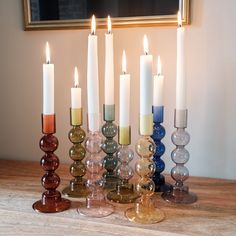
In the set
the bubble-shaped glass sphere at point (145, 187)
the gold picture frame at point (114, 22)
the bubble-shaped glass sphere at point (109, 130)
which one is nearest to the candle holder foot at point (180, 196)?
the bubble-shaped glass sphere at point (145, 187)

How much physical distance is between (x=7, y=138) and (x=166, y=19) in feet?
2.25

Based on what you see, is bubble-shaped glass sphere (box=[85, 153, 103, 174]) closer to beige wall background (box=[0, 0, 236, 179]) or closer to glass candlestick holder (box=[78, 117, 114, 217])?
glass candlestick holder (box=[78, 117, 114, 217])

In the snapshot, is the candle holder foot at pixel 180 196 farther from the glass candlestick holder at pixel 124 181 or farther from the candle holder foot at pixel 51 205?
the candle holder foot at pixel 51 205

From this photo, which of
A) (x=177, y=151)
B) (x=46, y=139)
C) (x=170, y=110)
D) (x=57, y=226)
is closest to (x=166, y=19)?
(x=170, y=110)

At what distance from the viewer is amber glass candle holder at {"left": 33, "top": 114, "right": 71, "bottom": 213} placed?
83cm

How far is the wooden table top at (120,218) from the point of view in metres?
0.73

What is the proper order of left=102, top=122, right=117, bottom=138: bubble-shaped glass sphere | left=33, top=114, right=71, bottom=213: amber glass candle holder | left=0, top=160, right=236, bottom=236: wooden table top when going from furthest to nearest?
1. left=102, top=122, right=117, bottom=138: bubble-shaped glass sphere
2. left=33, top=114, right=71, bottom=213: amber glass candle holder
3. left=0, top=160, right=236, bottom=236: wooden table top

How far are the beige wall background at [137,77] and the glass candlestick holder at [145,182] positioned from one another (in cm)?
27

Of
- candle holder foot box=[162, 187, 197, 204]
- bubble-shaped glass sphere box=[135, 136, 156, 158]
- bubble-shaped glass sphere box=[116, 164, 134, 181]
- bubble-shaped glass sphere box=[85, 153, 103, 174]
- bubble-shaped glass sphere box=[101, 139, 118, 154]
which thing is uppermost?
bubble-shaped glass sphere box=[135, 136, 156, 158]

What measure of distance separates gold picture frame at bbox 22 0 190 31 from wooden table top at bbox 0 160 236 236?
18.7 inches

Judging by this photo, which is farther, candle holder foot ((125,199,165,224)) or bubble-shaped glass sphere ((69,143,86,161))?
bubble-shaped glass sphere ((69,143,86,161))

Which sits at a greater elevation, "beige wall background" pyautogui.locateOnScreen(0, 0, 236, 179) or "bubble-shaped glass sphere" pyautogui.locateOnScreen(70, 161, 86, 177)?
"beige wall background" pyautogui.locateOnScreen(0, 0, 236, 179)

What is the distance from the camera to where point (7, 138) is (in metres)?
1.24

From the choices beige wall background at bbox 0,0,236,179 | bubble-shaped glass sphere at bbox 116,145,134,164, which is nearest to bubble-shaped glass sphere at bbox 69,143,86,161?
bubble-shaped glass sphere at bbox 116,145,134,164
